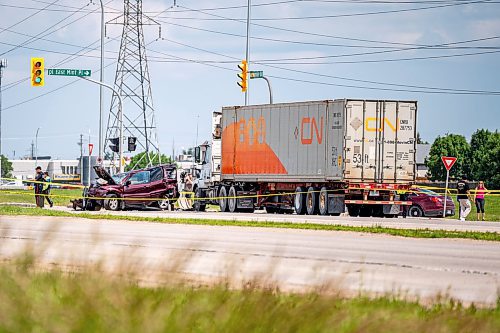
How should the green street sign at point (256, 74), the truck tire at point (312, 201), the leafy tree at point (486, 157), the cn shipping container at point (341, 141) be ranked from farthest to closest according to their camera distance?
the leafy tree at point (486, 157) → the green street sign at point (256, 74) → the truck tire at point (312, 201) → the cn shipping container at point (341, 141)

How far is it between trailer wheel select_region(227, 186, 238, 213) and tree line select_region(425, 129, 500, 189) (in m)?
89.5

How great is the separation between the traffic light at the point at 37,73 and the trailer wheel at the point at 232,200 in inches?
367

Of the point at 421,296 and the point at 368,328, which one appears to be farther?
the point at 421,296

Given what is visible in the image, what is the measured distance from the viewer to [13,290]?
6.33 m

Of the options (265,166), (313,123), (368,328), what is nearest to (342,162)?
(313,123)

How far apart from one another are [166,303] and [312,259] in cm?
996

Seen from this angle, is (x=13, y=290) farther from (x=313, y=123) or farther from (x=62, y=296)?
(x=313, y=123)

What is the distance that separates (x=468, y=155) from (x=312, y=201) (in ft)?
374

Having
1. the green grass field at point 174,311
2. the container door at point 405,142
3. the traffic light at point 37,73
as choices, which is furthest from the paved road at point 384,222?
the green grass field at point 174,311

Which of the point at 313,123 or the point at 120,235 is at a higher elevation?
the point at 313,123

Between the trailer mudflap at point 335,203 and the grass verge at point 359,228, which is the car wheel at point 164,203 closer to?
the trailer mudflap at point 335,203

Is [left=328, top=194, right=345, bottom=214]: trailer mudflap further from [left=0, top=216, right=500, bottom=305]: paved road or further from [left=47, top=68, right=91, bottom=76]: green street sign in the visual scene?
[left=47, top=68, right=91, bottom=76]: green street sign

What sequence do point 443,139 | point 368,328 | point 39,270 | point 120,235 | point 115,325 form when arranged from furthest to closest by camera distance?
point 443,139, point 120,235, point 39,270, point 368,328, point 115,325

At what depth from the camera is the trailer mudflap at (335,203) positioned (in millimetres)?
38406
